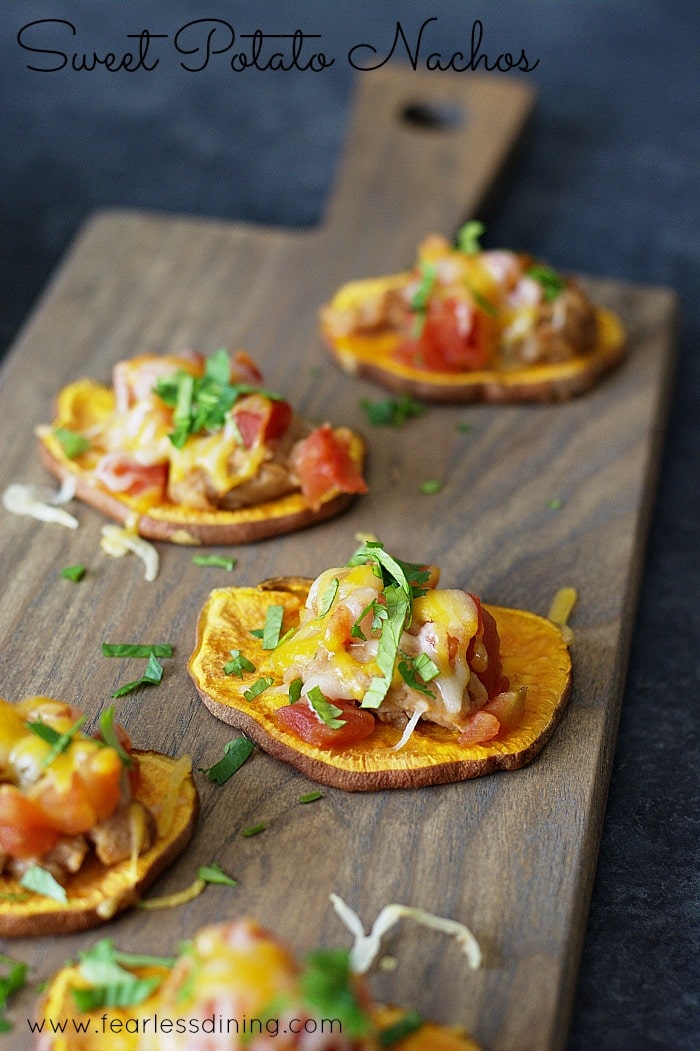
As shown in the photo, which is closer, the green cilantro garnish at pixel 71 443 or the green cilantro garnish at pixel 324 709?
the green cilantro garnish at pixel 324 709

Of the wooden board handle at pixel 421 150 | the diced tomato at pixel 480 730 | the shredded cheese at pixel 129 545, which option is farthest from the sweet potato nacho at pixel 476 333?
the diced tomato at pixel 480 730

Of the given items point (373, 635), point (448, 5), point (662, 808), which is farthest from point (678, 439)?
point (448, 5)

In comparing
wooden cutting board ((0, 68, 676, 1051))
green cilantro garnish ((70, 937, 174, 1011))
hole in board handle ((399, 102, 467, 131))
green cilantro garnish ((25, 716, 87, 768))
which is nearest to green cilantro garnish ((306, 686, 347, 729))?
wooden cutting board ((0, 68, 676, 1051))

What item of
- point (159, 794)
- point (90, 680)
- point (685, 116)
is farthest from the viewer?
point (685, 116)

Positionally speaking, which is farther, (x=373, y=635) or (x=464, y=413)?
(x=464, y=413)

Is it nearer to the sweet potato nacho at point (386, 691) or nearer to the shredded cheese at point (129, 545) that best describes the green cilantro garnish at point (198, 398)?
the shredded cheese at point (129, 545)

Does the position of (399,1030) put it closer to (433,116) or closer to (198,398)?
(198,398)

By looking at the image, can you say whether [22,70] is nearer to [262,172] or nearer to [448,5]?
[262,172]

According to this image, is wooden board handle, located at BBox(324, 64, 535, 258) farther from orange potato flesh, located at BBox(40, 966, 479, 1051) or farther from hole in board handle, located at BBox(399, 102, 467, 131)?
orange potato flesh, located at BBox(40, 966, 479, 1051)
